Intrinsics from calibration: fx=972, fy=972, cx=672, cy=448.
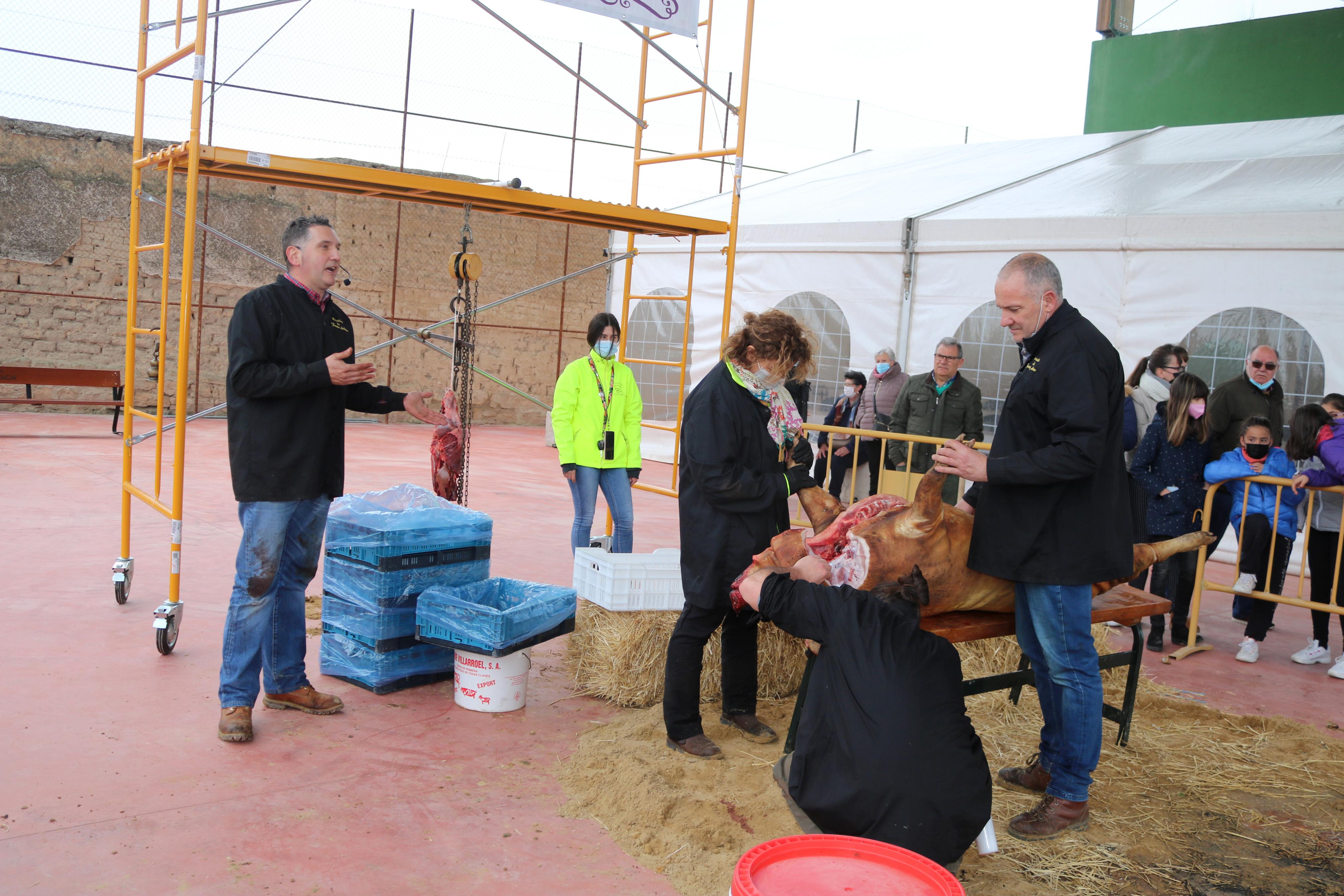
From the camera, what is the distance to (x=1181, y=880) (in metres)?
3.06

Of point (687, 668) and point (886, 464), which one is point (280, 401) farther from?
point (886, 464)

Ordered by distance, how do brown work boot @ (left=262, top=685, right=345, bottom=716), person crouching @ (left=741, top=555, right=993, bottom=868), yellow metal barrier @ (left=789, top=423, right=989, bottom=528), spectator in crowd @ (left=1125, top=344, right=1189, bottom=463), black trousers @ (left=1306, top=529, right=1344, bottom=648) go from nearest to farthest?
person crouching @ (left=741, top=555, right=993, bottom=868)
brown work boot @ (left=262, top=685, right=345, bottom=716)
black trousers @ (left=1306, top=529, right=1344, bottom=648)
spectator in crowd @ (left=1125, top=344, right=1189, bottom=463)
yellow metal barrier @ (left=789, top=423, right=989, bottom=528)

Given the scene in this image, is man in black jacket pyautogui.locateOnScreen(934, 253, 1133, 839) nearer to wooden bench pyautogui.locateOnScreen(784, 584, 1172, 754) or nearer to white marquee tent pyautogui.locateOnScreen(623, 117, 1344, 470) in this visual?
wooden bench pyautogui.locateOnScreen(784, 584, 1172, 754)

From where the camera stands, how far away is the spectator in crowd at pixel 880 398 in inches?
346

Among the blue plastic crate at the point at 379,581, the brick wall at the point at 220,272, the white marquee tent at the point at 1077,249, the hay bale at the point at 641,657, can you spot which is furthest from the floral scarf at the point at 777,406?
the brick wall at the point at 220,272

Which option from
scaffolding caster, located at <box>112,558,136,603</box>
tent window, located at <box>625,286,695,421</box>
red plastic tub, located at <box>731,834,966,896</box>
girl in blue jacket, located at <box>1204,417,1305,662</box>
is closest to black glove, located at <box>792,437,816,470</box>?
red plastic tub, located at <box>731,834,966,896</box>

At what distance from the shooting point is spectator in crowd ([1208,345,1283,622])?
19.8ft

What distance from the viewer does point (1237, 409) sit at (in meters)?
6.07

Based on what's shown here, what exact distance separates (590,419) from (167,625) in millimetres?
2456

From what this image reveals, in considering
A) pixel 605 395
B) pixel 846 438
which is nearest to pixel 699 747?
pixel 605 395

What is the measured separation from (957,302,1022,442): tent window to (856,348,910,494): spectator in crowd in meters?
0.37

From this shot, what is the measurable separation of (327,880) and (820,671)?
1.48 m

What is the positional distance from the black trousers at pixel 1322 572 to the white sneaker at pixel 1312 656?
2.1 inches

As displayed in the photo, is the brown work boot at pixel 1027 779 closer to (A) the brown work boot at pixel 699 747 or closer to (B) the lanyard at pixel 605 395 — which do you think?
(A) the brown work boot at pixel 699 747
